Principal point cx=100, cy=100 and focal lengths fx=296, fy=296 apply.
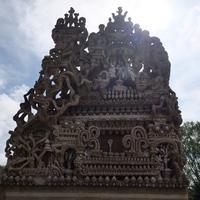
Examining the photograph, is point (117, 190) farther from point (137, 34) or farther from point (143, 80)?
point (137, 34)

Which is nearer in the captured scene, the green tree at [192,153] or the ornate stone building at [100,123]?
the ornate stone building at [100,123]

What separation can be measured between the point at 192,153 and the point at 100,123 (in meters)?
16.1

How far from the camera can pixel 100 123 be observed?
24.8 feet

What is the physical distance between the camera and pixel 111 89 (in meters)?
8.06

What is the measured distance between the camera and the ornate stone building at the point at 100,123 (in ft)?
21.8

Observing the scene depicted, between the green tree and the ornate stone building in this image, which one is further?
the green tree

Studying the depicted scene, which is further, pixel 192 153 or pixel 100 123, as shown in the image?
pixel 192 153

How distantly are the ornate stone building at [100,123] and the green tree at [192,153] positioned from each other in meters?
14.9

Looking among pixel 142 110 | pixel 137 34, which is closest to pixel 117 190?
pixel 142 110

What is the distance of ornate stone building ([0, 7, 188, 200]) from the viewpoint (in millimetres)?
6633

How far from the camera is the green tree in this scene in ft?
70.4

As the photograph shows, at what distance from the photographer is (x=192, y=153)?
71.6 feet

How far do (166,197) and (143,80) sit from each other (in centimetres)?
301

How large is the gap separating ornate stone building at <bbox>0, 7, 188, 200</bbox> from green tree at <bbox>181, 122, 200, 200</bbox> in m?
14.9
